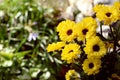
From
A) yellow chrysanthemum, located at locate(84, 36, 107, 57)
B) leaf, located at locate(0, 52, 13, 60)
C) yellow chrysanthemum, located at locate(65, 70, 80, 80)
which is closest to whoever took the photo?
yellow chrysanthemum, located at locate(84, 36, 107, 57)

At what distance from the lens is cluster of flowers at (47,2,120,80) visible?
136 centimetres

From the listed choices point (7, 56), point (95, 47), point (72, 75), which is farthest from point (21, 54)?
point (95, 47)

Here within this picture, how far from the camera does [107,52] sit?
1.44 meters

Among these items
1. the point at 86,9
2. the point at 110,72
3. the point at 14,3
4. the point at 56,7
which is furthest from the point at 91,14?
the point at 110,72

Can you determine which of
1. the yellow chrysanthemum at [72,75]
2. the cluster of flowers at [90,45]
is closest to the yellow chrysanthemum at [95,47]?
the cluster of flowers at [90,45]

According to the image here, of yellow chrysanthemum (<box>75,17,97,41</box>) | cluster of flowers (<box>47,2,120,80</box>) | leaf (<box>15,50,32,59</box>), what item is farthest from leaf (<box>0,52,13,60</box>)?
yellow chrysanthemum (<box>75,17,97,41</box>)

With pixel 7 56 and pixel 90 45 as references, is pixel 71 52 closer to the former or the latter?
pixel 90 45

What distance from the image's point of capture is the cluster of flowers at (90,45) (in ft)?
4.47

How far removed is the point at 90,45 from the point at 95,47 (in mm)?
22

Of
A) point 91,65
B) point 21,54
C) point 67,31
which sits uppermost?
point 67,31

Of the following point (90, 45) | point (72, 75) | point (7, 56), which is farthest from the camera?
point (7, 56)

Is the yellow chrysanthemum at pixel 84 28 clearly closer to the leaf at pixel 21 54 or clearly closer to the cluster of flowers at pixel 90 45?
the cluster of flowers at pixel 90 45

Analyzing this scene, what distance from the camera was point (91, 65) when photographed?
1.39 metres

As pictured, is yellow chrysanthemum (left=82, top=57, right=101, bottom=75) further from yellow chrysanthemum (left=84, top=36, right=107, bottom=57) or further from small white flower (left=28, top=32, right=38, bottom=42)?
small white flower (left=28, top=32, right=38, bottom=42)
